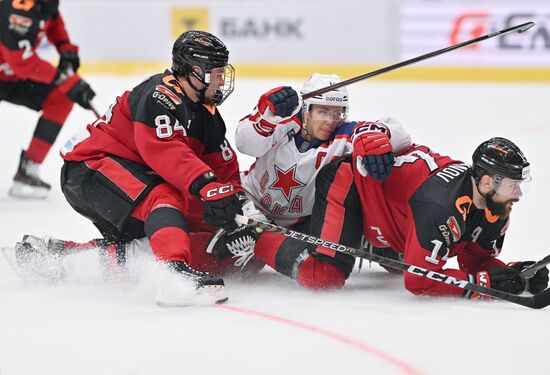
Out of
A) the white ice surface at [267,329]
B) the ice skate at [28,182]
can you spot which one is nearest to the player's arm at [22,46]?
the ice skate at [28,182]

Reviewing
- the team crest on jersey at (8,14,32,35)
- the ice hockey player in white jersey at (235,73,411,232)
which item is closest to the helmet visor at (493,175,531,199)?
the ice hockey player in white jersey at (235,73,411,232)

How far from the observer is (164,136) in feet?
10.5

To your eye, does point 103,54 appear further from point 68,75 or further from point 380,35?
point 68,75

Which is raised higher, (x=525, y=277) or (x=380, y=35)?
(x=380, y=35)

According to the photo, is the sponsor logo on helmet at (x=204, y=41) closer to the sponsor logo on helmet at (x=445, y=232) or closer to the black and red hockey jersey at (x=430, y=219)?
the black and red hockey jersey at (x=430, y=219)

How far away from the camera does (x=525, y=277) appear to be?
10.4ft

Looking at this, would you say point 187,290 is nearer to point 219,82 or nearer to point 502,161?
point 219,82

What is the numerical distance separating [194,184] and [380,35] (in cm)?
617

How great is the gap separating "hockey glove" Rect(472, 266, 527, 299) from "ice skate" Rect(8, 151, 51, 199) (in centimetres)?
303

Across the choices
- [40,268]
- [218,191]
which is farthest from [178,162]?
[40,268]

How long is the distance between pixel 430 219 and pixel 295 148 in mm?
737

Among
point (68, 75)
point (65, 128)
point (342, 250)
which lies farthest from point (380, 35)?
point (342, 250)

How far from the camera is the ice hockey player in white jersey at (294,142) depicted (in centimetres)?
339

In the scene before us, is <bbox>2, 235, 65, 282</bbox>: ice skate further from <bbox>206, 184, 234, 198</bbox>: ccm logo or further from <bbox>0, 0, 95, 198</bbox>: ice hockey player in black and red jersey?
<bbox>0, 0, 95, 198</bbox>: ice hockey player in black and red jersey
